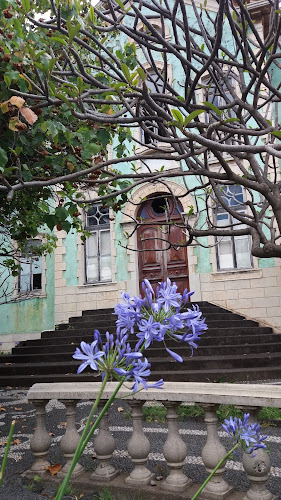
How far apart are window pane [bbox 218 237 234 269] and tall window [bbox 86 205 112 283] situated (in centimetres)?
331

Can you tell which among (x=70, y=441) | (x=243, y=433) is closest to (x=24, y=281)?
(x=70, y=441)

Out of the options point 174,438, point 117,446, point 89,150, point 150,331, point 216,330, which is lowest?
point 117,446

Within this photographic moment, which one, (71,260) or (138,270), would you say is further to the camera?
(71,260)

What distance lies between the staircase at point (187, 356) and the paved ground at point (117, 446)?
1491 mm

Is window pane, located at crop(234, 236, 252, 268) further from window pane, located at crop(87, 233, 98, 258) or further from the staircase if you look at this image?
window pane, located at crop(87, 233, 98, 258)

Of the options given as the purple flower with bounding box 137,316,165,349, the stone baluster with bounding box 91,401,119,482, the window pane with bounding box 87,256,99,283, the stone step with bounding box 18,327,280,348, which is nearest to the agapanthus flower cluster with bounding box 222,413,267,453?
the purple flower with bounding box 137,316,165,349

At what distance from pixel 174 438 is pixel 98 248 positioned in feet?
34.2

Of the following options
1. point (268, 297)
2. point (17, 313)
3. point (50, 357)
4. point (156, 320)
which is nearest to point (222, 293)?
point (268, 297)

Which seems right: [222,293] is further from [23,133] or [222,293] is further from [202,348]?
[23,133]

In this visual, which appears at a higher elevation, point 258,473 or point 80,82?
point 80,82

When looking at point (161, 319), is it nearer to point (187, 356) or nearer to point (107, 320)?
point (187, 356)

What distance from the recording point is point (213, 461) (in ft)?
8.26

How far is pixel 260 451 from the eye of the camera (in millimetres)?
2373

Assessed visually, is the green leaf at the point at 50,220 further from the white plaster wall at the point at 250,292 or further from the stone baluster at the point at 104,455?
the white plaster wall at the point at 250,292
